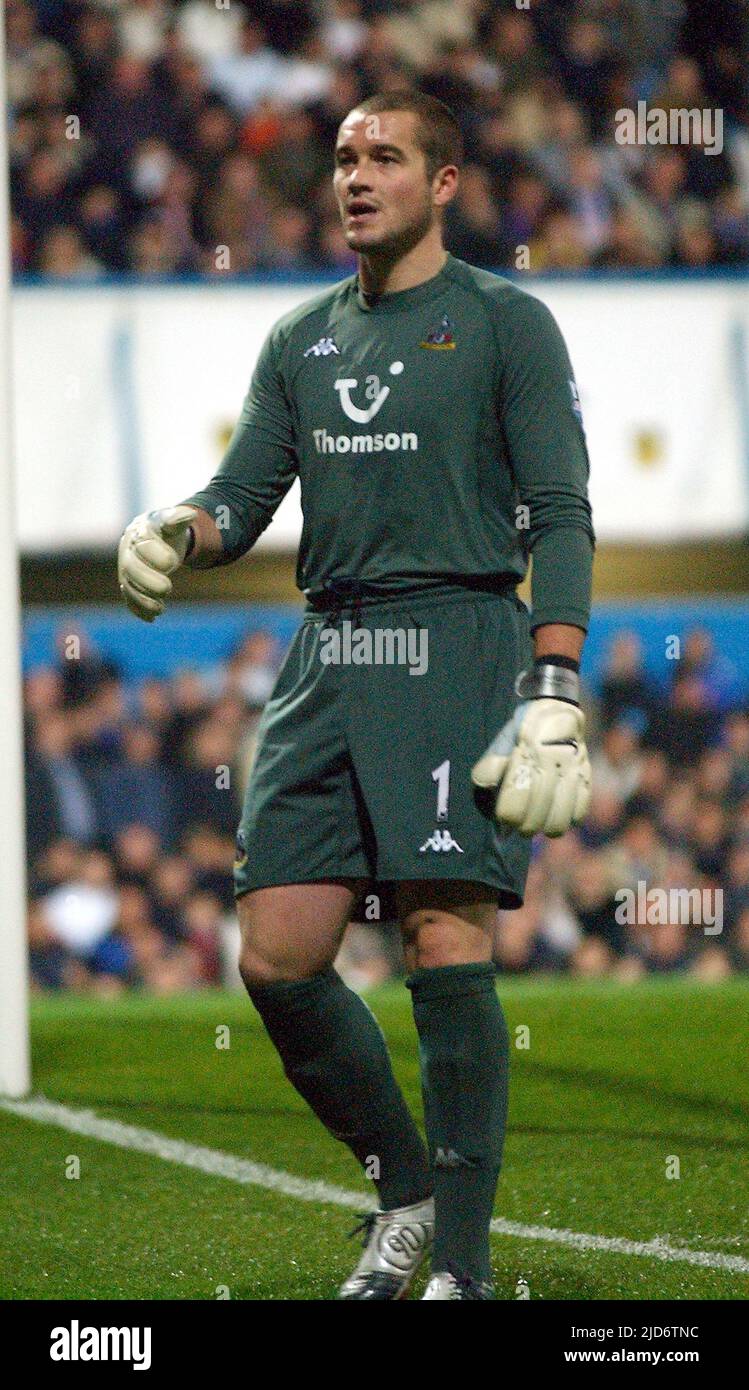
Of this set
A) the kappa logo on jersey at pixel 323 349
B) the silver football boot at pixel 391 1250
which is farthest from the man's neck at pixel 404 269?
the silver football boot at pixel 391 1250

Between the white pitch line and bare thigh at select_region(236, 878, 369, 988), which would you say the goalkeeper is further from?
the white pitch line

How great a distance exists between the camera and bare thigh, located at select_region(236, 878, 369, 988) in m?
3.66

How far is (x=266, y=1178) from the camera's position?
5.06m

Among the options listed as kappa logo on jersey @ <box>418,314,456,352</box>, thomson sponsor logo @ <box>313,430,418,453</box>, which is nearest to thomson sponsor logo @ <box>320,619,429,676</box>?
thomson sponsor logo @ <box>313,430,418,453</box>

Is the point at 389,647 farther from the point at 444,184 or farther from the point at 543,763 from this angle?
the point at 444,184

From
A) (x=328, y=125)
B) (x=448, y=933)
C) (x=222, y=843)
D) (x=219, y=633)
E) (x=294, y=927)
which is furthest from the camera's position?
(x=328, y=125)

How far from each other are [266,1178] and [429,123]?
251 centimetres

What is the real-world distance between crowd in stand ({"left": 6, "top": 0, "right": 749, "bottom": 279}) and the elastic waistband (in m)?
7.86

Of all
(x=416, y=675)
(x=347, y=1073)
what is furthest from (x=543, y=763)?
(x=347, y=1073)

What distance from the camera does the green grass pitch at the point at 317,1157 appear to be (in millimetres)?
4043

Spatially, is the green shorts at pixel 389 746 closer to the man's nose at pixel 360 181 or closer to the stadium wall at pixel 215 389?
the man's nose at pixel 360 181

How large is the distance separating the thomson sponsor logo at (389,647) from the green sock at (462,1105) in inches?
20.2
